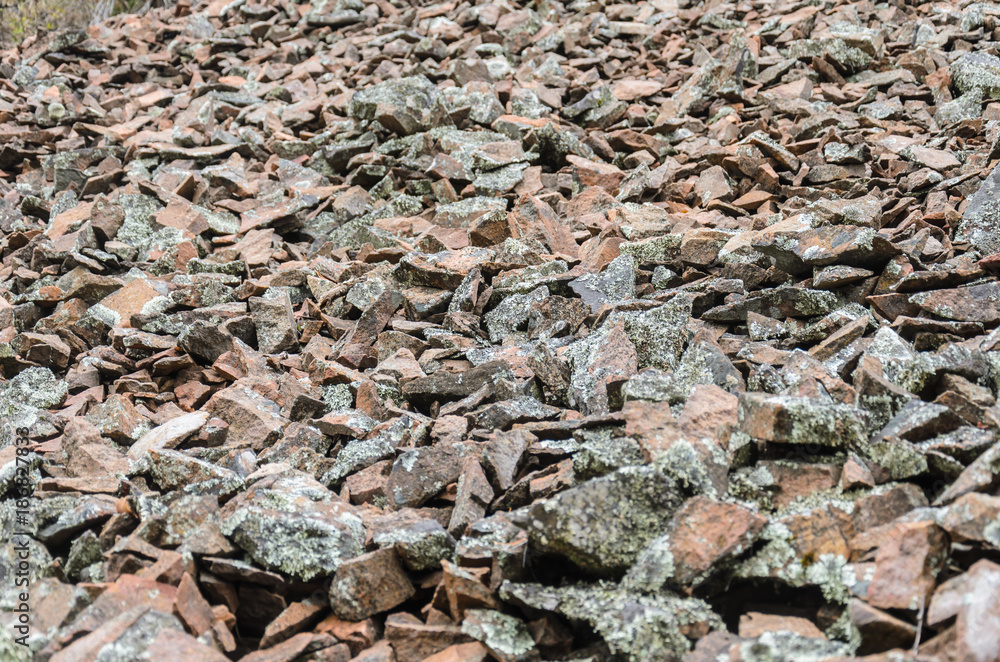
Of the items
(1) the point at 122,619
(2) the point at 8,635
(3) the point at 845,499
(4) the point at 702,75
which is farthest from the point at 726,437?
(4) the point at 702,75

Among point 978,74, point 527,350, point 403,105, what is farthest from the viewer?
point 403,105

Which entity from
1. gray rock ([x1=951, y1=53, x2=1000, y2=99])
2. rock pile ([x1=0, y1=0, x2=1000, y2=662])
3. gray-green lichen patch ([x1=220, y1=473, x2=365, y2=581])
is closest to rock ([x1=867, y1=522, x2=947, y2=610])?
rock pile ([x1=0, y1=0, x2=1000, y2=662])

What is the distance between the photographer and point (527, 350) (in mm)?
3812

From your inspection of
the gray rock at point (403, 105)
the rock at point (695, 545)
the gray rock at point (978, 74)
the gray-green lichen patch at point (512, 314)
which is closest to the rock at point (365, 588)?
the rock at point (695, 545)

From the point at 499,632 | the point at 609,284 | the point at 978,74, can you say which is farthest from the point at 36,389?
the point at 978,74

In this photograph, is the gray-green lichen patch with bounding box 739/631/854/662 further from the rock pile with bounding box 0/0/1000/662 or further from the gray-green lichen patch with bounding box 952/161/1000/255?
the gray-green lichen patch with bounding box 952/161/1000/255

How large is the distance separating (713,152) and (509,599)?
4399 millimetres

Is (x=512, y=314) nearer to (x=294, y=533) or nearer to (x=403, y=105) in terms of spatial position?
(x=294, y=533)

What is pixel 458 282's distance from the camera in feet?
15.3

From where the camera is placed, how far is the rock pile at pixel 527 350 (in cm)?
213

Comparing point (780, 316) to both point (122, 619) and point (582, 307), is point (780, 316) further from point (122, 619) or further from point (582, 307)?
point (122, 619)

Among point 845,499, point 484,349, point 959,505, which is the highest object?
point 959,505

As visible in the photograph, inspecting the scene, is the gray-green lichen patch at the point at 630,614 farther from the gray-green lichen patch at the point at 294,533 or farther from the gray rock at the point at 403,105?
the gray rock at the point at 403,105

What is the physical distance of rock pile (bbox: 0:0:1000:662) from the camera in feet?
6.98
